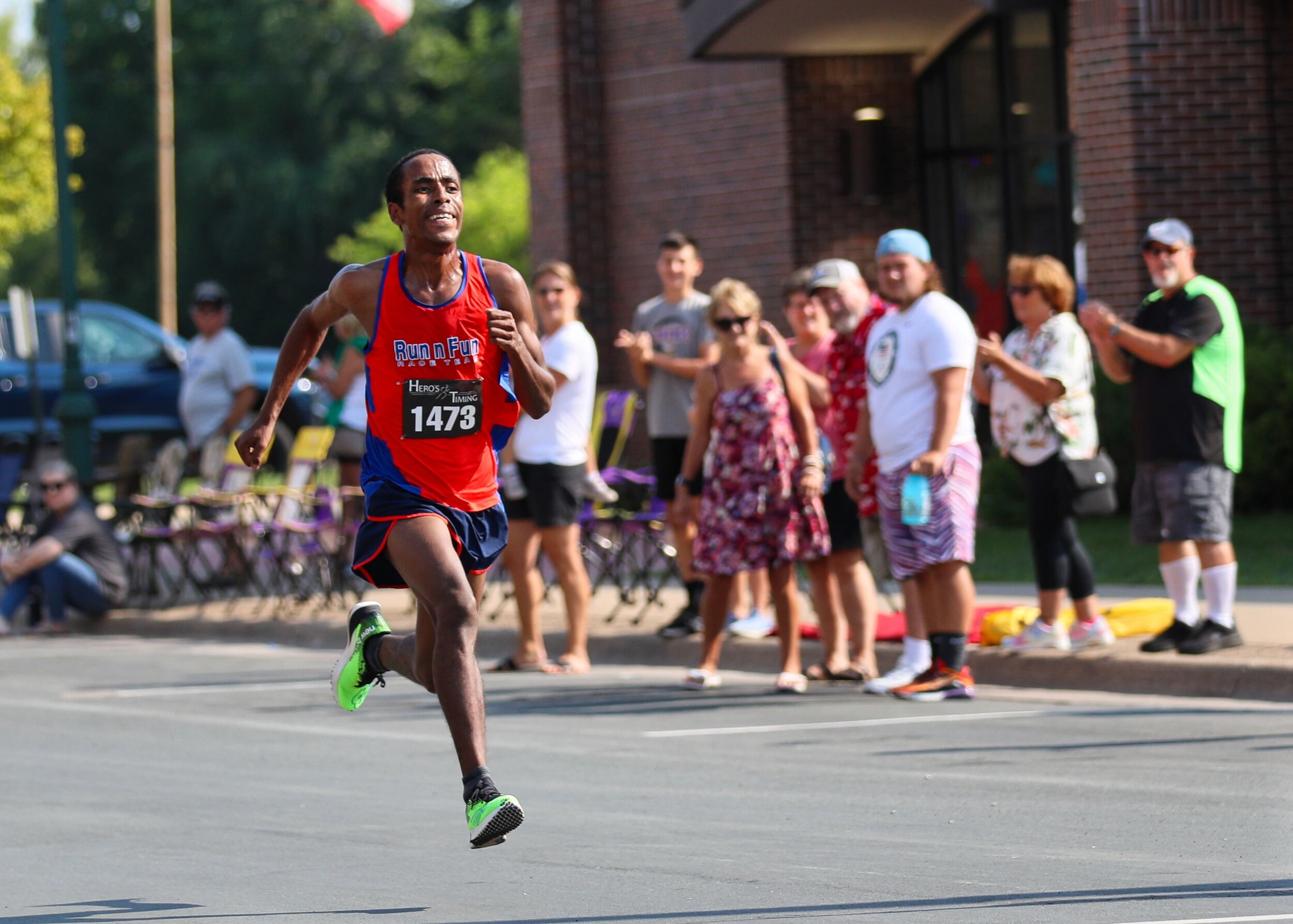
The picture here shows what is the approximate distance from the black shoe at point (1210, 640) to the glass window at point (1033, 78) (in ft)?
31.4

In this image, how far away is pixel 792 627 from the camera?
1030 centimetres

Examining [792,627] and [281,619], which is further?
[281,619]

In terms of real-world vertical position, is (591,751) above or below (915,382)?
below

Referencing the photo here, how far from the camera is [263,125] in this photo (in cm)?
5997

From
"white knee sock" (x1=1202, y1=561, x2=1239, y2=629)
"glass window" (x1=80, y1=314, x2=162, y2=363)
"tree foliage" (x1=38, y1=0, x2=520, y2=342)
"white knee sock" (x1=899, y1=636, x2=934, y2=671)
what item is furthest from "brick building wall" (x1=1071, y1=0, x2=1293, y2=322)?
"tree foliage" (x1=38, y1=0, x2=520, y2=342)

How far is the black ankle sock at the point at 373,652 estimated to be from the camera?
6648 millimetres

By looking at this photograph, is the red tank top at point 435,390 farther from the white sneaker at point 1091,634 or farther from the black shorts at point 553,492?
the white sneaker at point 1091,634

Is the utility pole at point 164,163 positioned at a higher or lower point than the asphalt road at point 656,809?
higher

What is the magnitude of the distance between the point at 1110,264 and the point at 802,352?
566 centimetres

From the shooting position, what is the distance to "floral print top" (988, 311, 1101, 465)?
10.3 metres

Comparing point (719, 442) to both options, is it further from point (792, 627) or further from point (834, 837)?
point (834, 837)

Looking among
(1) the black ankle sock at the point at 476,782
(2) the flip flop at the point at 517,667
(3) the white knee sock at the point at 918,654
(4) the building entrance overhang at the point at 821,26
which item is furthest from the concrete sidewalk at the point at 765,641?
(4) the building entrance overhang at the point at 821,26

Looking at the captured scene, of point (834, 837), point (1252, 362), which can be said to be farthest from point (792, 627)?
point (1252, 362)

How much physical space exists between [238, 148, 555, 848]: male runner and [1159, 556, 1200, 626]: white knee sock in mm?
4737
